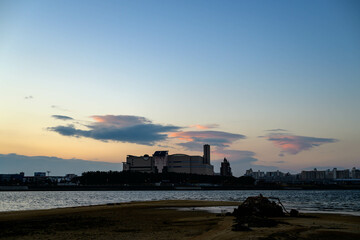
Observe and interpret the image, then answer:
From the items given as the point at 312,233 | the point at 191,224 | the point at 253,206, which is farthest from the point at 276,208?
the point at 312,233

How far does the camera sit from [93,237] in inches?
972

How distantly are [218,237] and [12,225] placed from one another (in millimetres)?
21135

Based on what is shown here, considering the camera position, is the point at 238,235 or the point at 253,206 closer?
the point at 238,235

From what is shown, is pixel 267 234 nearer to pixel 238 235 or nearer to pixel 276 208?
pixel 238 235

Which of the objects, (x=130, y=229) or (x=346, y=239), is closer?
(x=346, y=239)

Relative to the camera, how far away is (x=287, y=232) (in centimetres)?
2306

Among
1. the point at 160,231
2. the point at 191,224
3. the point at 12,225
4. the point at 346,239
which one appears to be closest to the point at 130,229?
the point at 160,231

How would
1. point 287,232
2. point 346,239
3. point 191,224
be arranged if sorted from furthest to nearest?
point 191,224, point 287,232, point 346,239

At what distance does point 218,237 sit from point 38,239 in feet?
41.1

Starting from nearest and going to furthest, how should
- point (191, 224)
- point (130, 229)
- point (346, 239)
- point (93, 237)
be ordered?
point (346, 239)
point (93, 237)
point (130, 229)
point (191, 224)

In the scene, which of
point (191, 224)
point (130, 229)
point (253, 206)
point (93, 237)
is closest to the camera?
point (93, 237)

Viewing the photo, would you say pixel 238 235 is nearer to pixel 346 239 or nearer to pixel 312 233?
pixel 312 233

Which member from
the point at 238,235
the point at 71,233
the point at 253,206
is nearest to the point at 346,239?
the point at 238,235

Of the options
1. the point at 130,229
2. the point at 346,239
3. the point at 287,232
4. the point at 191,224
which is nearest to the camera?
the point at 346,239
